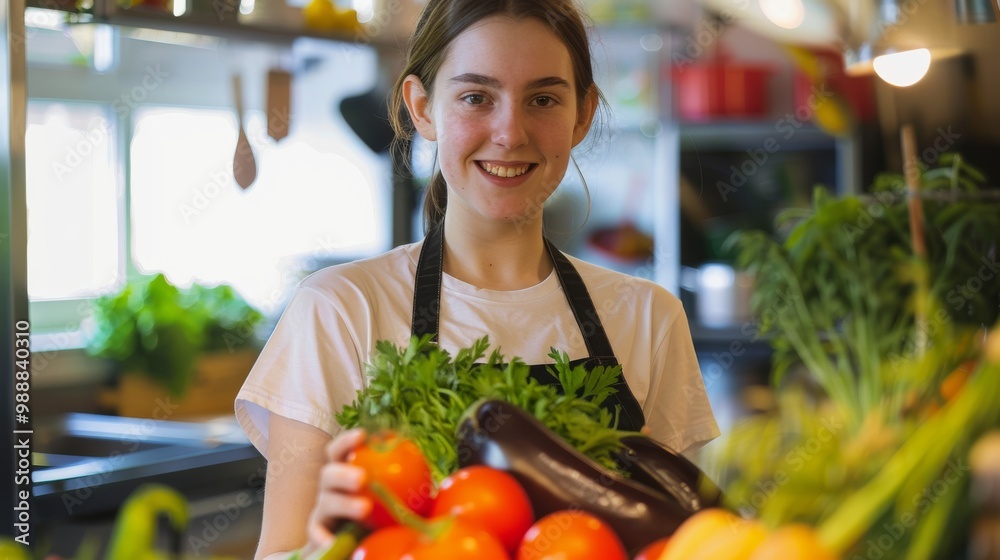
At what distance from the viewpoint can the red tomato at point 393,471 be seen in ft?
2.73

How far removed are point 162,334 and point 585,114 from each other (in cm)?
168

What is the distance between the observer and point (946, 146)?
4.02 metres

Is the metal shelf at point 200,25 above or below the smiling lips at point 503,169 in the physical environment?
above

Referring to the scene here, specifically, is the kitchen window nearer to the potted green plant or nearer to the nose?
the potted green plant

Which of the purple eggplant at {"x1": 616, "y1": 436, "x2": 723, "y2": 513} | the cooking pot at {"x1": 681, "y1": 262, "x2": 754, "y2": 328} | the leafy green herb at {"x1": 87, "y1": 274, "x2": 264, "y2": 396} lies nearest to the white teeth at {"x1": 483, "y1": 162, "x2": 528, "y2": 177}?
the purple eggplant at {"x1": 616, "y1": 436, "x2": 723, "y2": 513}

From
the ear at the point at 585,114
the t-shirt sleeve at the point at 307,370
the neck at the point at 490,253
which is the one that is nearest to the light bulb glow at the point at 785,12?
the ear at the point at 585,114

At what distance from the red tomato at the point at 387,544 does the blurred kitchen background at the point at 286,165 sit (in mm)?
1085

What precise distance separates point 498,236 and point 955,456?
1.07m

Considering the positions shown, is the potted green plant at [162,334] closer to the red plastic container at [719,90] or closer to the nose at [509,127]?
the nose at [509,127]

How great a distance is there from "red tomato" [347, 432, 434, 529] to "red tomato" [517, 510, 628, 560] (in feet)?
0.37

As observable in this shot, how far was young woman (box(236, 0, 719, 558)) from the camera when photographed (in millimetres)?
1435

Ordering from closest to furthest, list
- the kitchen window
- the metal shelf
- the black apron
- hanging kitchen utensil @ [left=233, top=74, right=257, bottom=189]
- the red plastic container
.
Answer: the black apron
the metal shelf
hanging kitchen utensil @ [left=233, top=74, right=257, bottom=189]
the kitchen window
the red plastic container

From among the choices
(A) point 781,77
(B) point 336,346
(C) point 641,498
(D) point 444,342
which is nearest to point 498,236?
(D) point 444,342

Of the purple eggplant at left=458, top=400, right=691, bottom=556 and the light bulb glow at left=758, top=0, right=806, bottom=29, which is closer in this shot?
the purple eggplant at left=458, top=400, right=691, bottom=556
